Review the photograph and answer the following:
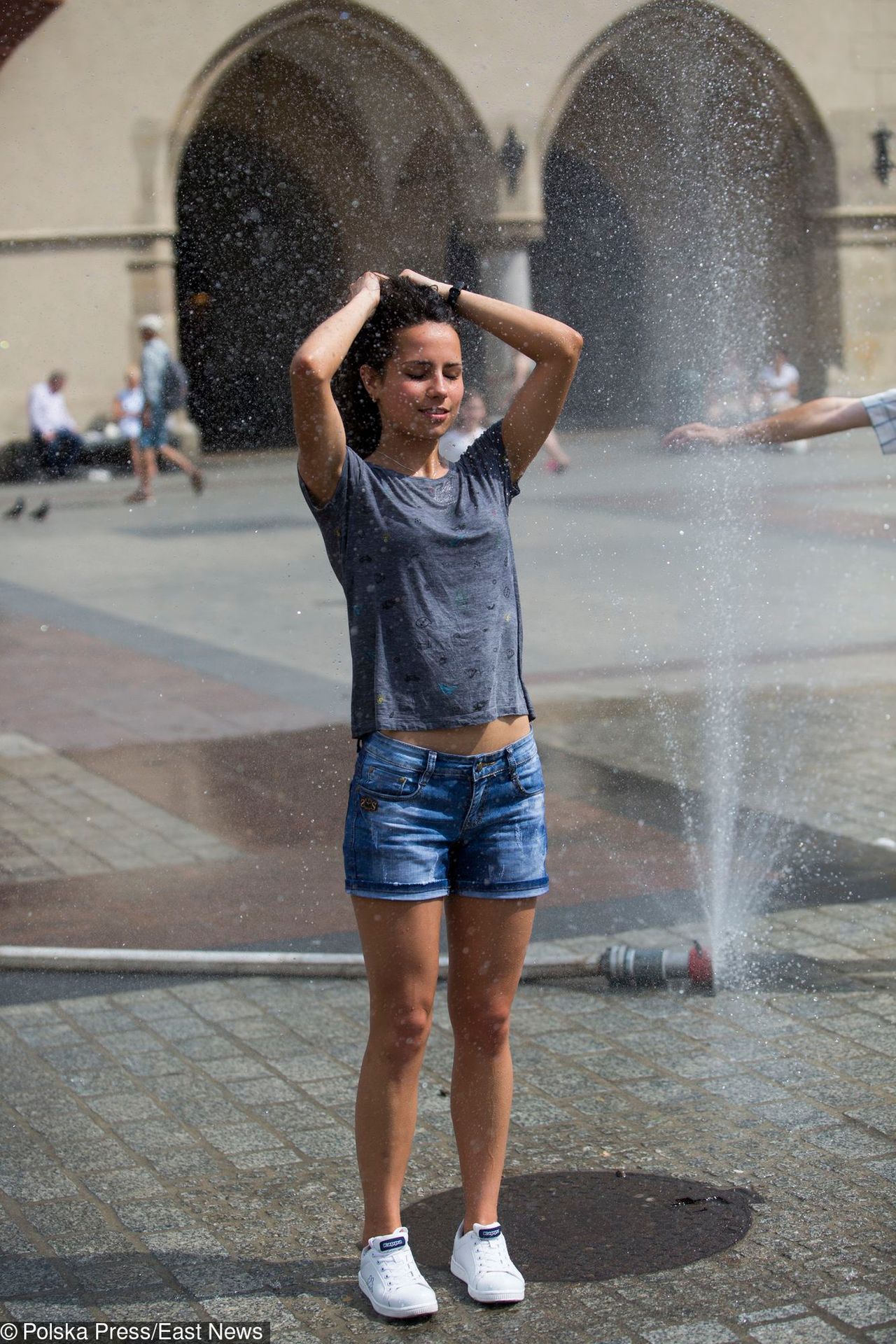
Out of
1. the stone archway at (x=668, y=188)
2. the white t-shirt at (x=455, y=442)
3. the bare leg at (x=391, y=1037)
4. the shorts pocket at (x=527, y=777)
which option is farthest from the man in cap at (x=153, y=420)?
the bare leg at (x=391, y=1037)

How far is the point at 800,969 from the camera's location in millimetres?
4391

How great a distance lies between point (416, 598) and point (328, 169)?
384cm

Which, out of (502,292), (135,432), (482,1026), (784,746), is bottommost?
(784,746)

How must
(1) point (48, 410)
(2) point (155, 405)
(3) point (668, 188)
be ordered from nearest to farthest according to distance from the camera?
1. (3) point (668, 188)
2. (2) point (155, 405)
3. (1) point (48, 410)

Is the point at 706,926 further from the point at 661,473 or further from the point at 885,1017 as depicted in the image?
the point at 661,473

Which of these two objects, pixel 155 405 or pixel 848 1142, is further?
pixel 155 405

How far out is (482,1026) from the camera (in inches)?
112

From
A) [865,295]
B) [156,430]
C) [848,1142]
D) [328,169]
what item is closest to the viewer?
[848,1142]

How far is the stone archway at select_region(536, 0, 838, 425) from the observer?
5949mm

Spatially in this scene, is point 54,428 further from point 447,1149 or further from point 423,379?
point 423,379

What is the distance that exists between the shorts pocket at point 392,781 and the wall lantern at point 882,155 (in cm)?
924

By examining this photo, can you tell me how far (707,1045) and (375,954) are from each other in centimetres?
145

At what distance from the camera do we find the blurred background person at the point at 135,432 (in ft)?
53.4

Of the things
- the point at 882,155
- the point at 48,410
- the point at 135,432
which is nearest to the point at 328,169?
the point at 882,155
